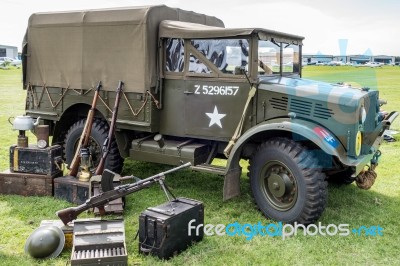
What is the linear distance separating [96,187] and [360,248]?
3249 millimetres

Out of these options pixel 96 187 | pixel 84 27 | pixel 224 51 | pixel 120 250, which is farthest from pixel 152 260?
pixel 84 27

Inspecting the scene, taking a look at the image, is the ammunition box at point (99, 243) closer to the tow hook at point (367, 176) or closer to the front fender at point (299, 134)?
the front fender at point (299, 134)

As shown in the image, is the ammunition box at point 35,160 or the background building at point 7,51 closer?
the ammunition box at point 35,160

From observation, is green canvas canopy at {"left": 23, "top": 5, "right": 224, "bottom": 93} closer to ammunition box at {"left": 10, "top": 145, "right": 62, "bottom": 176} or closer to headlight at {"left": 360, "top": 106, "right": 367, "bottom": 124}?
ammunition box at {"left": 10, "top": 145, "right": 62, "bottom": 176}

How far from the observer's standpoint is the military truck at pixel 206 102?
5.27 m

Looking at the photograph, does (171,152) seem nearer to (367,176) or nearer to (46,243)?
(46,243)

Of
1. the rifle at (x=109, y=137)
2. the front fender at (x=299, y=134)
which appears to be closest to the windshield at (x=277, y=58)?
the front fender at (x=299, y=134)

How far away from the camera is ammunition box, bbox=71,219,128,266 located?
405 centimetres

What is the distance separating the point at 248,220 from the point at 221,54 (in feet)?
7.06

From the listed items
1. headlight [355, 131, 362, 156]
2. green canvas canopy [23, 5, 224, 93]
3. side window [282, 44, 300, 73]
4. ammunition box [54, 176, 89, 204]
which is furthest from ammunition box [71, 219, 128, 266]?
side window [282, 44, 300, 73]

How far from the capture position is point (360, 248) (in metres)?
4.77

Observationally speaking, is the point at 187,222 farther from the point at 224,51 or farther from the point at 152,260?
the point at 224,51

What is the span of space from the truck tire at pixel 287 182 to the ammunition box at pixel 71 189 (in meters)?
2.21

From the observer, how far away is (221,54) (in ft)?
19.6
